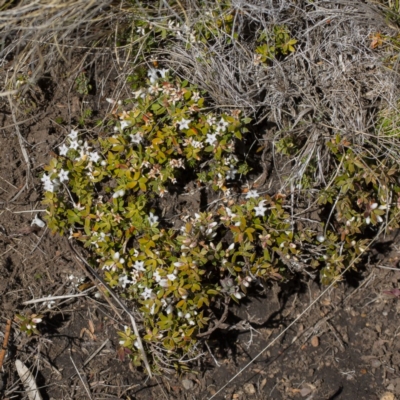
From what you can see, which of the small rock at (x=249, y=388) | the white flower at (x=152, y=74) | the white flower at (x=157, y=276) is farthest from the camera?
the white flower at (x=152, y=74)

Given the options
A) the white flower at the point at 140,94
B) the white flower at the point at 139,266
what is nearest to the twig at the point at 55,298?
the white flower at the point at 139,266

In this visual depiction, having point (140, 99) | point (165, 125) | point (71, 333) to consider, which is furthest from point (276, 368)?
point (140, 99)

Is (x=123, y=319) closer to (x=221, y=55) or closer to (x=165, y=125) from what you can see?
(x=165, y=125)

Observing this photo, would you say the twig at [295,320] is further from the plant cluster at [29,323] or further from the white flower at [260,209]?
the plant cluster at [29,323]

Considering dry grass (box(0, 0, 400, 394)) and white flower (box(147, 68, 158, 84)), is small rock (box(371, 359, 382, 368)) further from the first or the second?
white flower (box(147, 68, 158, 84))

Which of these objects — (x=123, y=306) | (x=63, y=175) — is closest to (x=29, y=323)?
(x=123, y=306)

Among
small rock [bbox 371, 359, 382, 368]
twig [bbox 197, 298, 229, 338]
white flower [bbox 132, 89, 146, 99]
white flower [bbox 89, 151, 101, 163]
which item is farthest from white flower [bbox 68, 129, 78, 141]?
small rock [bbox 371, 359, 382, 368]

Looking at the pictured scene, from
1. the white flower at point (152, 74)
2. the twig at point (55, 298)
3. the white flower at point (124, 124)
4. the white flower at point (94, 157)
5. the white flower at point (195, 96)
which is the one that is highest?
the white flower at point (152, 74)
